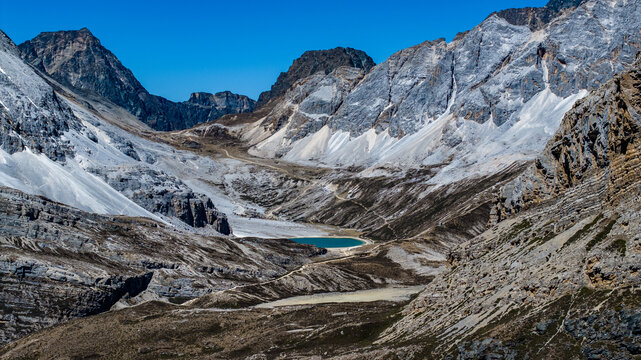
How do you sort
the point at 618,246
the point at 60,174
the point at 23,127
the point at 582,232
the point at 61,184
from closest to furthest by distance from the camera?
the point at 618,246 < the point at 582,232 < the point at 61,184 < the point at 60,174 < the point at 23,127

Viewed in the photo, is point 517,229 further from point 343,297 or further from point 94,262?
point 94,262

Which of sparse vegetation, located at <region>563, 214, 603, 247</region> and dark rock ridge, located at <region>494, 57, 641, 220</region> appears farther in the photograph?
dark rock ridge, located at <region>494, 57, 641, 220</region>

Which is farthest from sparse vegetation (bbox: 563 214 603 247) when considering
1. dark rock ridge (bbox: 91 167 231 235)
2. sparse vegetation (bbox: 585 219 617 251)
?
dark rock ridge (bbox: 91 167 231 235)

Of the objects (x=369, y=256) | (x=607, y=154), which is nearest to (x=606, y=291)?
(x=607, y=154)

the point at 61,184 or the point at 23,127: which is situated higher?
the point at 23,127

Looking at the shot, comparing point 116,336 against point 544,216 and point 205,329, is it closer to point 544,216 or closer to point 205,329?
point 205,329

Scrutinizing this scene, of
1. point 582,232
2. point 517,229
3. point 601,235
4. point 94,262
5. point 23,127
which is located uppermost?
point 23,127

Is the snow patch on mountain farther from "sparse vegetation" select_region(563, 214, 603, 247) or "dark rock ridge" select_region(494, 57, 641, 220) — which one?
"sparse vegetation" select_region(563, 214, 603, 247)

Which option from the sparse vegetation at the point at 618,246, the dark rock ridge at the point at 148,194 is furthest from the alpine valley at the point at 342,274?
the dark rock ridge at the point at 148,194

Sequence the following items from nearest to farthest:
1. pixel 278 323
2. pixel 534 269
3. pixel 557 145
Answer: pixel 534 269
pixel 557 145
pixel 278 323

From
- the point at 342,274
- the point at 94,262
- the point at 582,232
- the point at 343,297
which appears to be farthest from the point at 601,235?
the point at 342,274

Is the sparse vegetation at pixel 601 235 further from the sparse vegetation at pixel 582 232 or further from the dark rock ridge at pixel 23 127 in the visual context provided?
the dark rock ridge at pixel 23 127
